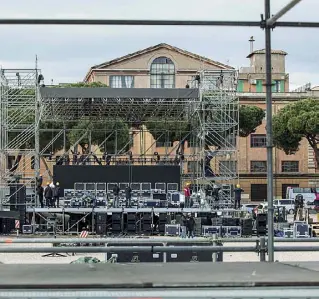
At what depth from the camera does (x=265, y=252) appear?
661 cm

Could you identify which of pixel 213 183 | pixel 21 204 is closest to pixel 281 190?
pixel 213 183

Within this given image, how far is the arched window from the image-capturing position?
76.9m

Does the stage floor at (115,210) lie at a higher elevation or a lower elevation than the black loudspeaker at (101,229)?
higher

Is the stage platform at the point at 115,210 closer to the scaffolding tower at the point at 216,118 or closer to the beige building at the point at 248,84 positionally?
the scaffolding tower at the point at 216,118

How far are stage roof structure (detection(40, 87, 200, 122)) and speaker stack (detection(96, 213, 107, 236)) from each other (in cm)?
905

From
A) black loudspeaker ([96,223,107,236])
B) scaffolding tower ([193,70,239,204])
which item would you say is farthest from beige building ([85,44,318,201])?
black loudspeaker ([96,223,107,236])

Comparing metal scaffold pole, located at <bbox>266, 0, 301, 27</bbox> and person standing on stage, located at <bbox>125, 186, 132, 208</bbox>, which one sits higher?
metal scaffold pole, located at <bbox>266, 0, 301, 27</bbox>

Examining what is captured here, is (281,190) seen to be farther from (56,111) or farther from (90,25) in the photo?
(90,25)

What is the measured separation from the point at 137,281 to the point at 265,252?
9.54 feet

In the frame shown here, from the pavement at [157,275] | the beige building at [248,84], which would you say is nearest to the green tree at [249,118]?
the beige building at [248,84]

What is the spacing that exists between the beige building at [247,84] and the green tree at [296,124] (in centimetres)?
713

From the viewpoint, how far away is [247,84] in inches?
3150

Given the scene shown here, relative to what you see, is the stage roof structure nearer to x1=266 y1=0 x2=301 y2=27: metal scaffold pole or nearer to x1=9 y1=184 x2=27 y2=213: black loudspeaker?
x1=9 y1=184 x2=27 y2=213: black loudspeaker

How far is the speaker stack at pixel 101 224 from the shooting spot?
3475 cm
